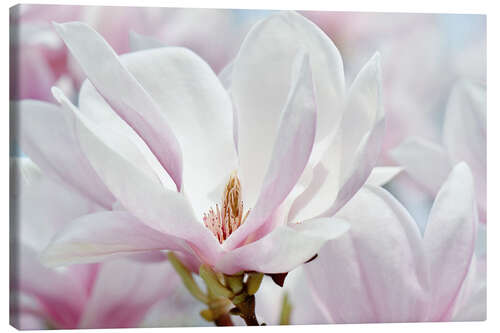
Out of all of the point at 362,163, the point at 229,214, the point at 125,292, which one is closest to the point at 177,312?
the point at 125,292

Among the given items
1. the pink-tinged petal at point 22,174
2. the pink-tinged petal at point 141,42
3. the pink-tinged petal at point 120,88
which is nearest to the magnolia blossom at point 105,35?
the pink-tinged petal at point 141,42

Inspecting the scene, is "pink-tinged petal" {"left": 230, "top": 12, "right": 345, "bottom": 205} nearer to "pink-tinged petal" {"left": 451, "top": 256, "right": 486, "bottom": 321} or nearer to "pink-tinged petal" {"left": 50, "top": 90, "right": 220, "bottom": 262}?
"pink-tinged petal" {"left": 50, "top": 90, "right": 220, "bottom": 262}

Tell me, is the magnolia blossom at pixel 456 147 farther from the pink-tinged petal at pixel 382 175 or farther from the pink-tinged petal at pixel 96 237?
the pink-tinged petal at pixel 96 237

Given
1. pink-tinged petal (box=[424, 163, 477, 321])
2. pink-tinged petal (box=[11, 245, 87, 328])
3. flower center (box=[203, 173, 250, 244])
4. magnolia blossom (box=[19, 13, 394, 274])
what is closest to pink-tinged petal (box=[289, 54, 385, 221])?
magnolia blossom (box=[19, 13, 394, 274])

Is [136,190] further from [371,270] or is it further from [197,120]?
[371,270]

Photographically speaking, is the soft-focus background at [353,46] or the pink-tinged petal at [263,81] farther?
the soft-focus background at [353,46]

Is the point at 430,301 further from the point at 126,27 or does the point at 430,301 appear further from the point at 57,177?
the point at 126,27

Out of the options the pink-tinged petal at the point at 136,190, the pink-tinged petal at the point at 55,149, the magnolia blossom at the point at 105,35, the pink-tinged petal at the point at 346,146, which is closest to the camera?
the pink-tinged petal at the point at 136,190
